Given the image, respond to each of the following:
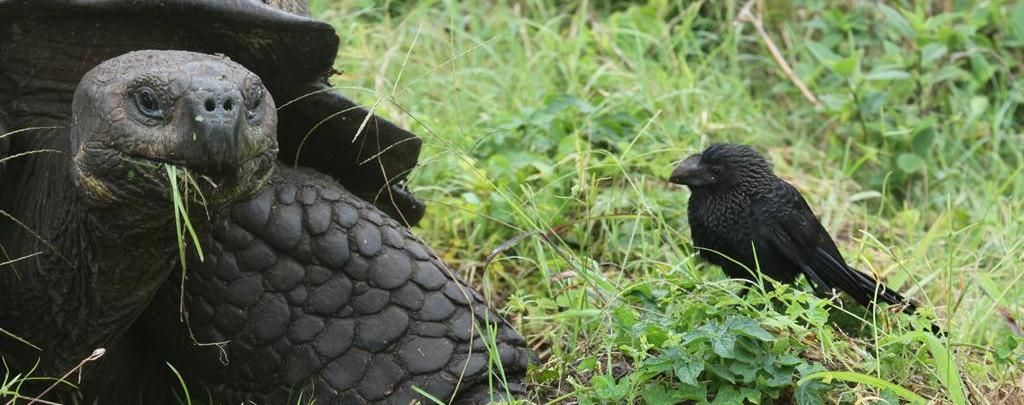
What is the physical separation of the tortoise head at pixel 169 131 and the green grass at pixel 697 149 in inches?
31.6

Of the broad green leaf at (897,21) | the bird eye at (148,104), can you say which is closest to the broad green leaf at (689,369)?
the bird eye at (148,104)

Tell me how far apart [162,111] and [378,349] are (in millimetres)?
860

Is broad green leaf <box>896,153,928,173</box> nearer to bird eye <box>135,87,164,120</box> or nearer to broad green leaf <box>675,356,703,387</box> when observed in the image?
broad green leaf <box>675,356,703,387</box>

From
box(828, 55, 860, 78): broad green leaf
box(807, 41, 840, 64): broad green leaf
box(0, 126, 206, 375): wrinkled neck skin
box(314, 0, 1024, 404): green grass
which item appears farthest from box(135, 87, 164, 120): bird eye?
box(807, 41, 840, 64): broad green leaf

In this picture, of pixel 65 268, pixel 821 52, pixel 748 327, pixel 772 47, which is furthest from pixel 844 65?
pixel 65 268

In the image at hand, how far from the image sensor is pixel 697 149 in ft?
13.8

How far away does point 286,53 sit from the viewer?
268 cm

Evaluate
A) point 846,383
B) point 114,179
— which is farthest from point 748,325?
point 114,179

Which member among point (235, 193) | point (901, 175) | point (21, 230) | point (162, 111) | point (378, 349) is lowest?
point (901, 175)

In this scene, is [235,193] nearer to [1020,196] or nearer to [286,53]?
[286,53]

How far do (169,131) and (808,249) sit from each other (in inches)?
61.9

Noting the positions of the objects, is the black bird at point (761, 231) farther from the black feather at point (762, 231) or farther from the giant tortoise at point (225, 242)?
the giant tortoise at point (225, 242)

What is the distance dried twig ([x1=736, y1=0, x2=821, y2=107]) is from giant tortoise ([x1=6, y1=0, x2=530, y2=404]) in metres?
2.24

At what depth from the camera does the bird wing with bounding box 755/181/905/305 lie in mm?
3205
